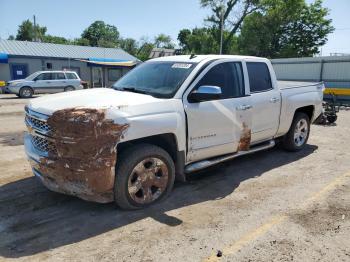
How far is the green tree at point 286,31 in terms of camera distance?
4216cm

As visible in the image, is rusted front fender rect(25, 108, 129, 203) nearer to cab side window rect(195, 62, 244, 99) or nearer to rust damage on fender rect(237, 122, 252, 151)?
cab side window rect(195, 62, 244, 99)

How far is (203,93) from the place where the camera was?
4.57 m

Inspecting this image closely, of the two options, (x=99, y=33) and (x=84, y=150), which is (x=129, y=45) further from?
(x=84, y=150)

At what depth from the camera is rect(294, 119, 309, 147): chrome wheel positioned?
7137 millimetres

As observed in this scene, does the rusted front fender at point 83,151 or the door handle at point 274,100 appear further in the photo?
the door handle at point 274,100

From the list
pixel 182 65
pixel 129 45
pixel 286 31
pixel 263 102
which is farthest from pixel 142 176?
pixel 129 45

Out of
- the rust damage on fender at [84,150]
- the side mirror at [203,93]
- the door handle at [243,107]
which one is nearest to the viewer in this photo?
the rust damage on fender at [84,150]

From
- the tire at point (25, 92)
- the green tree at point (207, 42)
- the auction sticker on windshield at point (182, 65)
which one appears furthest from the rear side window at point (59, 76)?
the green tree at point (207, 42)

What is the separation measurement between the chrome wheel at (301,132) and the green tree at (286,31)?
37690 mm

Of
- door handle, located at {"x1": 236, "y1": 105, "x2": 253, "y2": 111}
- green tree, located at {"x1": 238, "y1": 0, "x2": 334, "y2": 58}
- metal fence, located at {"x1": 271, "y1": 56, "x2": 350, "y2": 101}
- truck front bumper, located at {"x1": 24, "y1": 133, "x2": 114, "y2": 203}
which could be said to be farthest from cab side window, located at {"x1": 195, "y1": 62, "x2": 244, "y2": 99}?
green tree, located at {"x1": 238, "y1": 0, "x2": 334, "y2": 58}

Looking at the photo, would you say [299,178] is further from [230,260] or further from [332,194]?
[230,260]

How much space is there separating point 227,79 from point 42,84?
19.3 metres

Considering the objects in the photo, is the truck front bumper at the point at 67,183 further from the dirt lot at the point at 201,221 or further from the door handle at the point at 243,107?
the door handle at the point at 243,107

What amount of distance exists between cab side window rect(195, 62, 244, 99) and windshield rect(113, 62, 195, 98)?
1.05 feet
